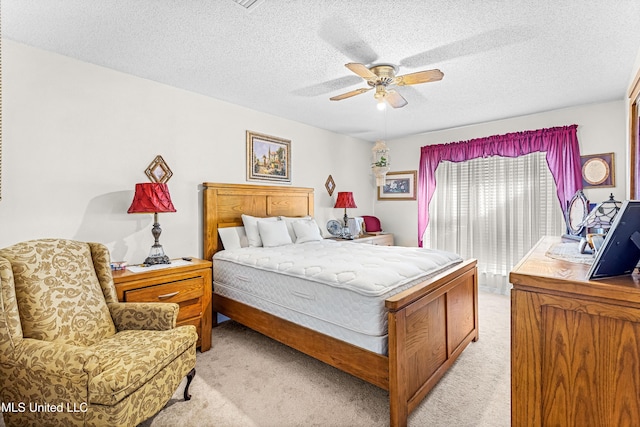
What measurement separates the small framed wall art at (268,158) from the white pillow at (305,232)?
2.49 feet

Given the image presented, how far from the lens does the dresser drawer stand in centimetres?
238

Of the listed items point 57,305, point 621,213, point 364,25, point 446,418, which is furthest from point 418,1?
point 57,305

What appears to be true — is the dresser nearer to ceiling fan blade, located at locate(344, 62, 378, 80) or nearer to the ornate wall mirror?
the ornate wall mirror

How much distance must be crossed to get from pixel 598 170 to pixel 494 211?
1216mm

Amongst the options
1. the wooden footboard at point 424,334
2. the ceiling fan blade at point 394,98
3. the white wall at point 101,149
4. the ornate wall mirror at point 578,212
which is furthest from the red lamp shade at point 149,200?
the ornate wall mirror at point 578,212

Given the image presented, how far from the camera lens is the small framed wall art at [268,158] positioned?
153 inches

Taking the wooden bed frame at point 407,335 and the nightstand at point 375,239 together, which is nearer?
the wooden bed frame at point 407,335

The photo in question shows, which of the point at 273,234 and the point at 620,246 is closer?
the point at 620,246

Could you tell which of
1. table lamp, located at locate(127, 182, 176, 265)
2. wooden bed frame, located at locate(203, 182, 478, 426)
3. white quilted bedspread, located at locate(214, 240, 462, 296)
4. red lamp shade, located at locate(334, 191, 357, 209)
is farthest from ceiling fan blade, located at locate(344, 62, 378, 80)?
red lamp shade, located at locate(334, 191, 357, 209)

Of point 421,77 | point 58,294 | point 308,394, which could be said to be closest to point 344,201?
point 421,77

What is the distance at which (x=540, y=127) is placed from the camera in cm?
402

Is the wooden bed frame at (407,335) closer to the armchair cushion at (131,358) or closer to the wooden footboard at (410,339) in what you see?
the wooden footboard at (410,339)

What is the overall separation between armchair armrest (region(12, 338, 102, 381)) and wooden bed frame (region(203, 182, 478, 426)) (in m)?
1.27

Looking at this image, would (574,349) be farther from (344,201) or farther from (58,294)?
(344,201)
